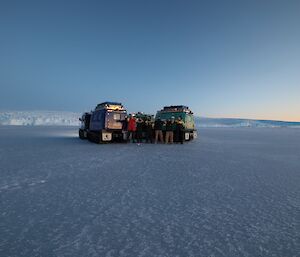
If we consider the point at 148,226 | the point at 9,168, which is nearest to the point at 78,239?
the point at 148,226

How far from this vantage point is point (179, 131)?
1764cm

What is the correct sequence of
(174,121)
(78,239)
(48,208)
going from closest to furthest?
(78,239) < (48,208) < (174,121)

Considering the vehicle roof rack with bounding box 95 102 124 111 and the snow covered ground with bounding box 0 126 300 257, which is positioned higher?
the vehicle roof rack with bounding box 95 102 124 111

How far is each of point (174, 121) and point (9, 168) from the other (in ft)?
36.3

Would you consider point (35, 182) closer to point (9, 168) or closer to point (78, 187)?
point (78, 187)

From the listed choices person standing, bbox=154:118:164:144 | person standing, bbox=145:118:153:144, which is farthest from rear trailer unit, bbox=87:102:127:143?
person standing, bbox=154:118:164:144

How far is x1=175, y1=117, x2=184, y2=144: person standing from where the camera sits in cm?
1697

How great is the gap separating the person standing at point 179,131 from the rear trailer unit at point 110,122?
376cm

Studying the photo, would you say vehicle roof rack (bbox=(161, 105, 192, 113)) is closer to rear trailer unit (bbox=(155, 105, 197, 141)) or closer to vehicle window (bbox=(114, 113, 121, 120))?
rear trailer unit (bbox=(155, 105, 197, 141))

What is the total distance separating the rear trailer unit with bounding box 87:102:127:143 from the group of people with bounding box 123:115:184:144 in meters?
0.44

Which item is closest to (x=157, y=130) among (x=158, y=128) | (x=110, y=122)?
(x=158, y=128)

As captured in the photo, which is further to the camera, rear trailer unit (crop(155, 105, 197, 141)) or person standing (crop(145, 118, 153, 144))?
rear trailer unit (crop(155, 105, 197, 141))

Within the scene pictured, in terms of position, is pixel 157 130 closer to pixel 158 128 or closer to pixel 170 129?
pixel 158 128

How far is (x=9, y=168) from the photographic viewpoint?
7.92m
